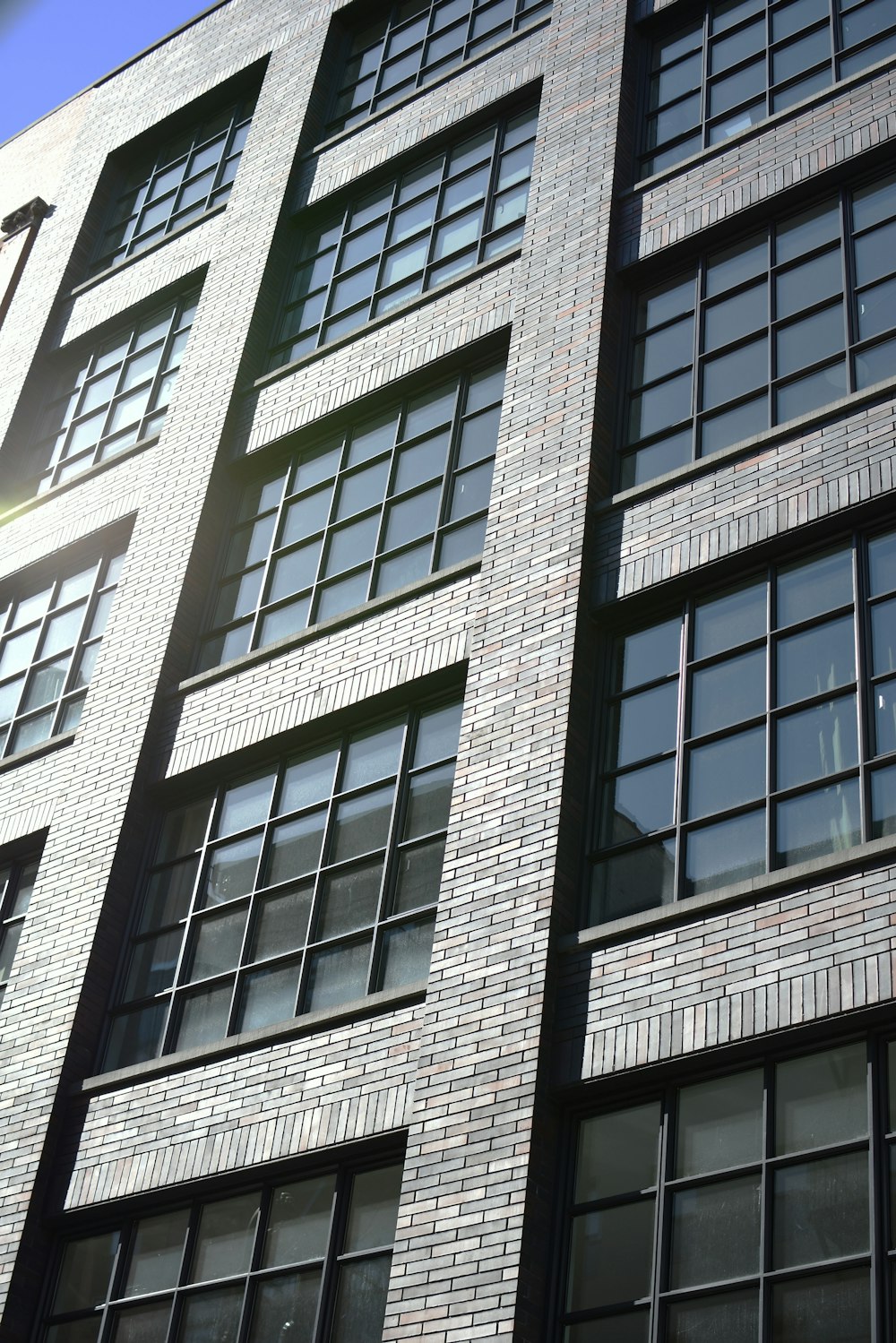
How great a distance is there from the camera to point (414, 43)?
2039 cm

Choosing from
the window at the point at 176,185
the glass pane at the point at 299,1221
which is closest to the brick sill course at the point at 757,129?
the window at the point at 176,185

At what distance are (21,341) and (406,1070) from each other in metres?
13.9

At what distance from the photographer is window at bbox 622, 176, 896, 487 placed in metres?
13.0

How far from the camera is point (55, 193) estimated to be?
23750mm

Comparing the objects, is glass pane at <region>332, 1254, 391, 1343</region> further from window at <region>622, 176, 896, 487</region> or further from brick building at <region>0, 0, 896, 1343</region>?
window at <region>622, 176, 896, 487</region>

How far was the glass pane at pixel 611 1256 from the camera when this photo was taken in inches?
372

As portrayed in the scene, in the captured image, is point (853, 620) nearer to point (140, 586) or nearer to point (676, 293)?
point (676, 293)

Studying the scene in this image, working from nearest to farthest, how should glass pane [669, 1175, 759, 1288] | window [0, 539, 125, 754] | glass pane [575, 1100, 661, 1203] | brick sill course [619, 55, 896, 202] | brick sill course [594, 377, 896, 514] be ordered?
glass pane [669, 1175, 759, 1288] < glass pane [575, 1100, 661, 1203] < brick sill course [594, 377, 896, 514] < brick sill course [619, 55, 896, 202] < window [0, 539, 125, 754]

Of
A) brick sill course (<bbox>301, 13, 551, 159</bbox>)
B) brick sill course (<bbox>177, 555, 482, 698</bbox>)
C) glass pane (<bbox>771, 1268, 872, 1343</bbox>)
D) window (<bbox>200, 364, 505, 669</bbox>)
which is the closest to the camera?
glass pane (<bbox>771, 1268, 872, 1343</bbox>)

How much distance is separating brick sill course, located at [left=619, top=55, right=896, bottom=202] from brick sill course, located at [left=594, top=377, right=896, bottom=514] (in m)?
3.04

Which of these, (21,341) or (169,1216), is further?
(21,341)

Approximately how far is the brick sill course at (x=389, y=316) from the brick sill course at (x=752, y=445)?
11.4 feet

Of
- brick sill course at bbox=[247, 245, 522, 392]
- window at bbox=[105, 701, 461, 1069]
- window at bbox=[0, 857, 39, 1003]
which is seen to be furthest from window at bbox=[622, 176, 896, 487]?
window at bbox=[0, 857, 39, 1003]

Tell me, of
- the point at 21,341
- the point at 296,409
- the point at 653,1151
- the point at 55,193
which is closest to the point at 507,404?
the point at 296,409
